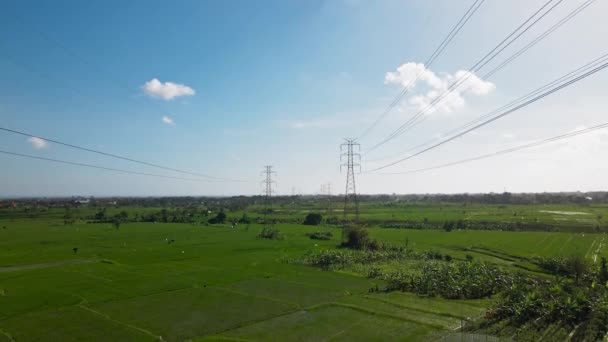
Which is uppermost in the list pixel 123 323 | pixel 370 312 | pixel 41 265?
pixel 41 265

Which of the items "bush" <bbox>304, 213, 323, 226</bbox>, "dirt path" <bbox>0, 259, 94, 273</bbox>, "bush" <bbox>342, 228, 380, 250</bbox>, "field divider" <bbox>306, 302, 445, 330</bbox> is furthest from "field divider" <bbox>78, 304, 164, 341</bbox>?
"bush" <bbox>304, 213, 323, 226</bbox>

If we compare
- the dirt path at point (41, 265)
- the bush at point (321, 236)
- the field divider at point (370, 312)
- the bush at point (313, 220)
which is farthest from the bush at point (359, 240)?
the bush at point (313, 220)

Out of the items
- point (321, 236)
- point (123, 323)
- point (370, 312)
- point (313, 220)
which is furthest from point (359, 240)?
point (313, 220)

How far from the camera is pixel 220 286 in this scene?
106ft

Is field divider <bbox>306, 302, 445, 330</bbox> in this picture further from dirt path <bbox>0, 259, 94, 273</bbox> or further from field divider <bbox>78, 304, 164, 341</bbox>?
dirt path <bbox>0, 259, 94, 273</bbox>

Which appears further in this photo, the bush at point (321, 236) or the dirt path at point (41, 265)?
the bush at point (321, 236)

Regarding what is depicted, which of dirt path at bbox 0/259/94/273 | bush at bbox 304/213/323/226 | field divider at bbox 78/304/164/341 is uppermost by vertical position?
bush at bbox 304/213/323/226

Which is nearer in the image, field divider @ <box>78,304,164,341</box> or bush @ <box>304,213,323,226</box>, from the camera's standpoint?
field divider @ <box>78,304,164,341</box>

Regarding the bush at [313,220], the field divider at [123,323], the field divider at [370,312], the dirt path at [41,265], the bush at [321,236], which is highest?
the bush at [313,220]

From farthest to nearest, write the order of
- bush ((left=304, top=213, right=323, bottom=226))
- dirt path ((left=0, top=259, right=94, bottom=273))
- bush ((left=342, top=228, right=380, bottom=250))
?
bush ((left=304, top=213, right=323, bottom=226))
bush ((left=342, top=228, right=380, bottom=250))
dirt path ((left=0, top=259, right=94, bottom=273))

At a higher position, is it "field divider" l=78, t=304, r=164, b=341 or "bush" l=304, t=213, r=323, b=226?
"bush" l=304, t=213, r=323, b=226

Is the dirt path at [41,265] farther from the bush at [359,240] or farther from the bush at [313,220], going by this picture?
the bush at [313,220]

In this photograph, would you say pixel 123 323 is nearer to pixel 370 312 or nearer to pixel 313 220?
pixel 370 312

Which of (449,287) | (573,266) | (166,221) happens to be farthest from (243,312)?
(166,221)
